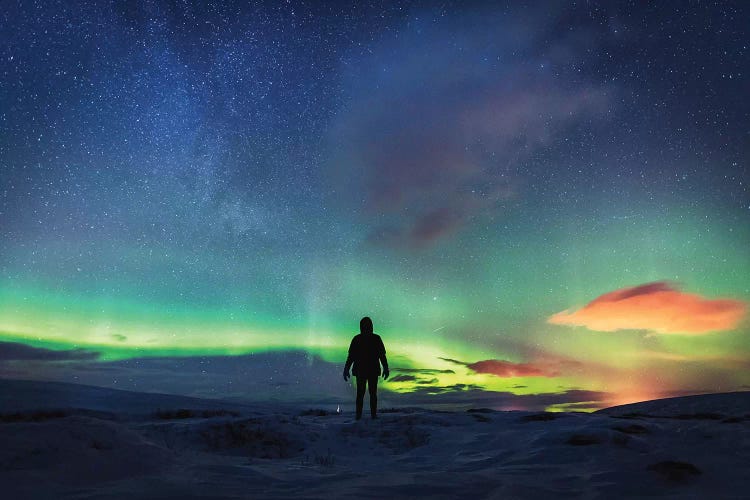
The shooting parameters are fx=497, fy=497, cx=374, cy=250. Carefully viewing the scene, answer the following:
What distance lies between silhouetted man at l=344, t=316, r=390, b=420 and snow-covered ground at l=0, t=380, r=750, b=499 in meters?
2.15

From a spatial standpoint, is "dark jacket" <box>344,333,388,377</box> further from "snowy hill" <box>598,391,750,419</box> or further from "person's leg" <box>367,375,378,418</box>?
"snowy hill" <box>598,391,750,419</box>

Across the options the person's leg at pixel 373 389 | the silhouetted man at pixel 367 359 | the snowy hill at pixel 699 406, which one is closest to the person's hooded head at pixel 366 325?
the silhouetted man at pixel 367 359

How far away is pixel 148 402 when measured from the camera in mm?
12867

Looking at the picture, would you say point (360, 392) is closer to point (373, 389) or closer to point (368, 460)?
point (373, 389)

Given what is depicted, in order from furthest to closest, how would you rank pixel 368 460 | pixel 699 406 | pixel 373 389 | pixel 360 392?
1. pixel 699 406
2. pixel 373 389
3. pixel 360 392
4. pixel 368 460

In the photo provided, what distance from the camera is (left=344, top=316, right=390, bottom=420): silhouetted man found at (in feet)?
37.8

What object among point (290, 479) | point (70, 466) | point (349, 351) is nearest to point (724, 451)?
point (290, 479)

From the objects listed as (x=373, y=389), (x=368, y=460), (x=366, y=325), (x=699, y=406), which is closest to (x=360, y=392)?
(x=373, y=389)

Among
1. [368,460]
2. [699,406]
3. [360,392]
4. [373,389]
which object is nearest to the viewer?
A: [368,460]

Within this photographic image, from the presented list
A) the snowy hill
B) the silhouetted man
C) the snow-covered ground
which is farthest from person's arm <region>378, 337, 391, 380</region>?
the snowy hill

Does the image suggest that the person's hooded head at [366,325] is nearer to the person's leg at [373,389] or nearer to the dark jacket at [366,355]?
the dark jacket at [366,355]

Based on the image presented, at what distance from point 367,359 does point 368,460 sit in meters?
4.88

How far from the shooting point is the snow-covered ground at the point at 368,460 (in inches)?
148

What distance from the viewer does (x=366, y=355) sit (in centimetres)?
1153
